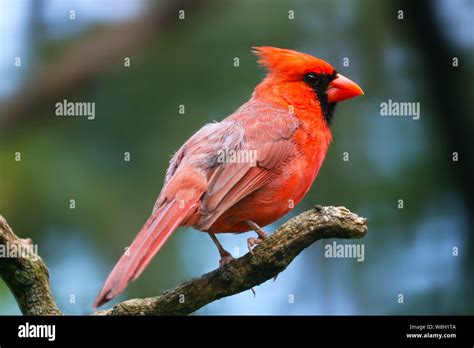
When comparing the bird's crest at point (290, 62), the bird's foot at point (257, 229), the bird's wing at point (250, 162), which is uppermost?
the bird's crest at point (290, 62)

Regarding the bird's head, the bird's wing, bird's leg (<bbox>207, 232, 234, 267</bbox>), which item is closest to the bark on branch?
bird's leg (<bbox>207, 232, 234, 267</bbox>)

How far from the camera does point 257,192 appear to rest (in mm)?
4773

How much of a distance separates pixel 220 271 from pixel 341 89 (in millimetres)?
A: 1826

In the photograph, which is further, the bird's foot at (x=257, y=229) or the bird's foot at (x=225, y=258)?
the bird's foot at (x=257, y=229)

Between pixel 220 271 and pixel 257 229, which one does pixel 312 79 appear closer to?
pixel 257 229

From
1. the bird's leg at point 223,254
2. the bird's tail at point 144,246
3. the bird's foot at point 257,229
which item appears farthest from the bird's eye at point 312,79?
the bird's tail at point 144,246

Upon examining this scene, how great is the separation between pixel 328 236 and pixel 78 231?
2581 mm

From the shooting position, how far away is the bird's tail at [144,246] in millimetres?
3727

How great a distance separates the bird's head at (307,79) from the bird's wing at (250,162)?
0.27 m

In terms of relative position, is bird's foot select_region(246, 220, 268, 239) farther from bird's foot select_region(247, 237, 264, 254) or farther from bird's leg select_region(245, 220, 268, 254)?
bird's foot select_region(247, 237, 264, 254)

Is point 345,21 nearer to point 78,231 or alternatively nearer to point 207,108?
point 207,108

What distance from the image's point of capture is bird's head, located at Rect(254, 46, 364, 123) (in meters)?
5.49

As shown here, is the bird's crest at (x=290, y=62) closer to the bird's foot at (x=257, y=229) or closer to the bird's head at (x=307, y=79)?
the bird's head at (x=307, y=79)

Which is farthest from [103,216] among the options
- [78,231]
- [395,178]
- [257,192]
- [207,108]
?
[395,178]
